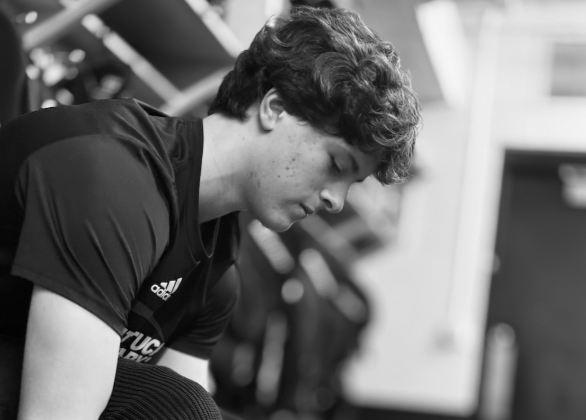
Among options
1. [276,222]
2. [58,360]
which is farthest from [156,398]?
[276,222]

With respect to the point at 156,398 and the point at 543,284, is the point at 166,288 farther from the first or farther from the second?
the point at 543,284

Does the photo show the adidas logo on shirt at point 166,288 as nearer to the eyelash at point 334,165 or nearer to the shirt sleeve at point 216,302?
the shirt sleeve at point 216,302

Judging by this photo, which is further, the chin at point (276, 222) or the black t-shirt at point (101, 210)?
the chin at point (276, 222)

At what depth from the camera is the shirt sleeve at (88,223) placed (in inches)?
31.4

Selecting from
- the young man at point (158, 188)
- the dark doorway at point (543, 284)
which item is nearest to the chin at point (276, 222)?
the young man at point (158, 188)

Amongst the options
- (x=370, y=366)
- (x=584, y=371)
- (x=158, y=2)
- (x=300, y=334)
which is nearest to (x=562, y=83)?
(x=584, y=371)

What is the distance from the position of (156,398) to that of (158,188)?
0.76ft

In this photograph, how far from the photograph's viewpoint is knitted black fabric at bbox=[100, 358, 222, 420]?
86 centimetres

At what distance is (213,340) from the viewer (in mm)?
1306

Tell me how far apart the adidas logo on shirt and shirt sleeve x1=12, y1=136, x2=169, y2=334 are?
13cm

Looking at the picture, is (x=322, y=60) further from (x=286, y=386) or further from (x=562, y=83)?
(x=562, y=83)

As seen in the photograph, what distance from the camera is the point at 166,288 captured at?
101cm

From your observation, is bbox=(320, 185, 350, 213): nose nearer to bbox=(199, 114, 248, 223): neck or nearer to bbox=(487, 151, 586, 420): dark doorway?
bbox=(199, 114, 248, 223): neck

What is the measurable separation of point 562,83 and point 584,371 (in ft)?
5.25
